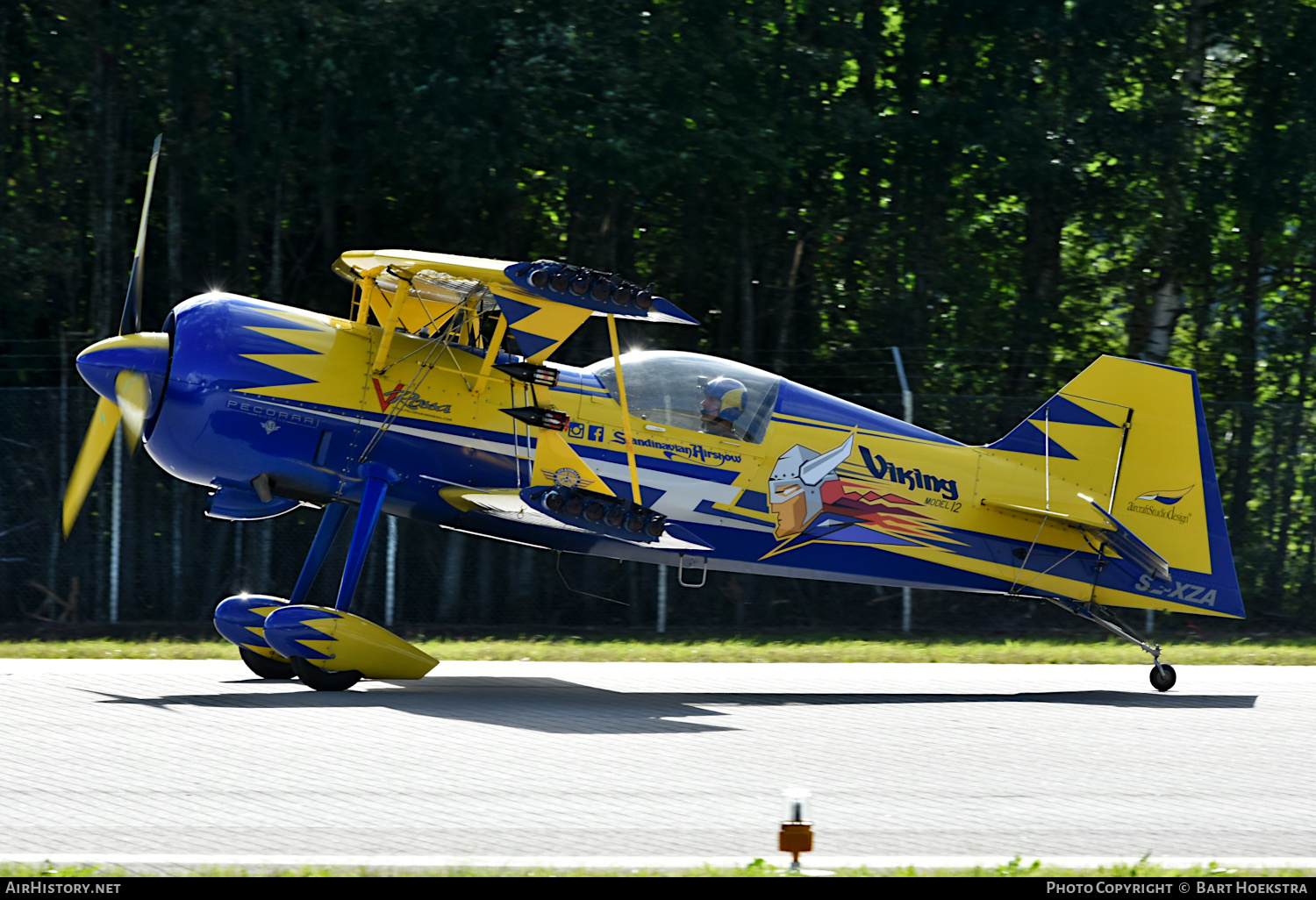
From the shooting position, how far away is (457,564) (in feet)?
52.6

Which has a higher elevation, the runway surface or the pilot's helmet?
the pilot's helmet

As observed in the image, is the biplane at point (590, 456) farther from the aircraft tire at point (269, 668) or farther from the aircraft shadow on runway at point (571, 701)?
the aircraft shadow on runway at point (571, 701)

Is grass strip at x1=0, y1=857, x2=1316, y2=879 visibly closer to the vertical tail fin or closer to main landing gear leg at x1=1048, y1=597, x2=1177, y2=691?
main landing gear leg at x1=1048, y1=597, x2=1177, y2=691

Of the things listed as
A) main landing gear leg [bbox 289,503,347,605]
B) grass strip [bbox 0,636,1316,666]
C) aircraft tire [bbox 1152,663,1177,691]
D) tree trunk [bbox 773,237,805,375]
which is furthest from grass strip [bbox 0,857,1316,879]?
tree trunk [bbox 773,237,805,375]

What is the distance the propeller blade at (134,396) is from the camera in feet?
32.5

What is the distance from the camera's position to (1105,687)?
11.6m

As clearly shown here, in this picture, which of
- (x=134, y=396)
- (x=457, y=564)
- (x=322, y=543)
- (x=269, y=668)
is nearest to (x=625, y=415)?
(x=322, y=543)

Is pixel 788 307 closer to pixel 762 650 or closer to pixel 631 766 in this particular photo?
pixel 762 650

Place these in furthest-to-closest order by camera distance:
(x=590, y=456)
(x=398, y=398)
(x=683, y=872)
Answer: (x=590, y=456) < (x=398, y=398) < (x=683, y=872)

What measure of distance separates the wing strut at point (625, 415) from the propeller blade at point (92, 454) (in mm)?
4002

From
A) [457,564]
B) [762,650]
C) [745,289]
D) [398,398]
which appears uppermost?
[745,289]

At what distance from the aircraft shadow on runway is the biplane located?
340mm

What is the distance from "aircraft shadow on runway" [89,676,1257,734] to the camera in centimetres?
897

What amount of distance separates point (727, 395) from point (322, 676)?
3.98 m
